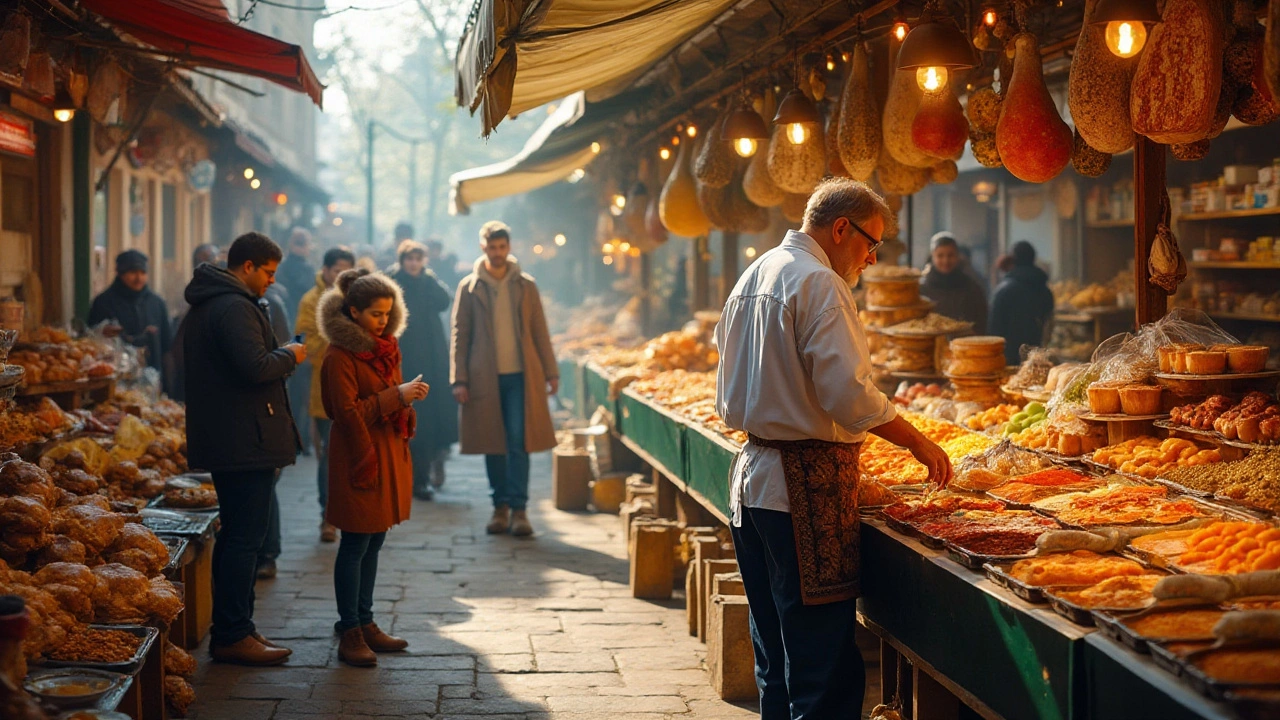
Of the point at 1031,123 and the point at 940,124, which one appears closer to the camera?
the point at 1031,123

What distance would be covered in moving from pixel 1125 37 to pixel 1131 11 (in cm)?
9

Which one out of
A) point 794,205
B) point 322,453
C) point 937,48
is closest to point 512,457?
point 322,453

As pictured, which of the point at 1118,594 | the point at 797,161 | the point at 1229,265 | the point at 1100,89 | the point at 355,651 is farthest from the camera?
the point at 1229,265

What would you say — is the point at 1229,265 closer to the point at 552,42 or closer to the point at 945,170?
the point at 945,170

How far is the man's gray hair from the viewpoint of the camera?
378 cm

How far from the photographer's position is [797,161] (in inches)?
252

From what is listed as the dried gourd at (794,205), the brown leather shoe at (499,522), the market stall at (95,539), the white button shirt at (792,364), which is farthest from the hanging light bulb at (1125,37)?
the brown leather shoe at (499,522)

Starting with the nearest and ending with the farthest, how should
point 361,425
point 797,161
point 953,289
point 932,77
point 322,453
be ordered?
point 932,77, point 361,425, point 797,161, point 322,453, point 953,289

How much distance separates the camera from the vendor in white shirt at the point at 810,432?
144 inches

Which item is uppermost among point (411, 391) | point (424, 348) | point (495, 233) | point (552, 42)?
point (552, 42)

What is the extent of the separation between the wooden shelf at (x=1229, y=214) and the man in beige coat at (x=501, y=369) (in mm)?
5454

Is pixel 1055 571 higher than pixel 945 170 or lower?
lower

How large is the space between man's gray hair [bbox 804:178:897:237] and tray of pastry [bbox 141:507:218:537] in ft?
11.0

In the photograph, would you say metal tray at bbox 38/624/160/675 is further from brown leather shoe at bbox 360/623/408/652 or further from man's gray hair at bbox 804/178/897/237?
man's gray hair at bbox 804/178/897/237
